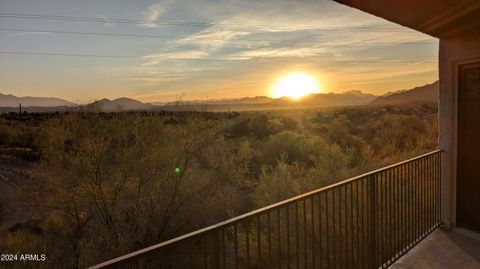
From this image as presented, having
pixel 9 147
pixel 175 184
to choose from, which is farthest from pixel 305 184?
pixel 9 147

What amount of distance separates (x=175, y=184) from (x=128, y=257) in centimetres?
793

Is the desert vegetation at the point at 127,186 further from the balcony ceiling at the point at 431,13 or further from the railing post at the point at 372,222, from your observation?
the balcony ceiling at the point at 431,13

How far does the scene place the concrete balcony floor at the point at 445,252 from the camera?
4.30 meters

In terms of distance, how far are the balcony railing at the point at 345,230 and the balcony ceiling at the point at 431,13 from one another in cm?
166

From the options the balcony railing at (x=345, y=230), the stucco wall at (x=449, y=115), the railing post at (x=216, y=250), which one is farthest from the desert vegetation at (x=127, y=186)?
the railing post at (x=216, y=250)

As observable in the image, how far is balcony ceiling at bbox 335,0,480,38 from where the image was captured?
3.69 m

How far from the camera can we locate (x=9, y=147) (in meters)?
24.7

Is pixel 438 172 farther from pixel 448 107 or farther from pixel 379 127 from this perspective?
pixel 379 127

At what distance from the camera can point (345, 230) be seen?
4844 mm

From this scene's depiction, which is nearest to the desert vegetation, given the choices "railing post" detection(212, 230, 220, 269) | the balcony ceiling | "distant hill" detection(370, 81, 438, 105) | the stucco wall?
the stucco wall

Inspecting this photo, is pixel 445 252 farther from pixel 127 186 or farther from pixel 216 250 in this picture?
pixel 127 186

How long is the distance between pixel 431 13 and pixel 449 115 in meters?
1.81

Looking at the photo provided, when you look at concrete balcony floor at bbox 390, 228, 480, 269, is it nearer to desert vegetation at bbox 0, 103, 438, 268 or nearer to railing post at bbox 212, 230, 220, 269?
railing post at bbox 212, 230, 220, 269

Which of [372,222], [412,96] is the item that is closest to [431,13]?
[372,222]
